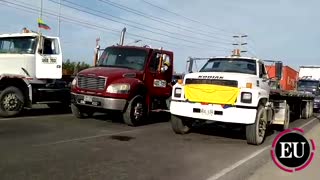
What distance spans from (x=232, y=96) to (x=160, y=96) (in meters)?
4.85

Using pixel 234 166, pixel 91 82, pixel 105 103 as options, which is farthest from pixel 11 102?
pixel 234 166

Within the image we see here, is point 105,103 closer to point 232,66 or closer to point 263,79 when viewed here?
point 232,66

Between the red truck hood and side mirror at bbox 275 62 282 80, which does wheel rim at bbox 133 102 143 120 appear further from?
side mirror at bbox 275 62 282 80

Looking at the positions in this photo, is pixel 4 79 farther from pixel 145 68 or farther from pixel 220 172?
pixel 220 172

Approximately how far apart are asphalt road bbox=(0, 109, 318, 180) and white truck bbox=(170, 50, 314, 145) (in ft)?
1.76

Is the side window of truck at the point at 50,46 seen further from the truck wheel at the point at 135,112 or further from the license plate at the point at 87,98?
the truck wheel at the point at 135,112

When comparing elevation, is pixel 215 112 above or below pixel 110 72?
below

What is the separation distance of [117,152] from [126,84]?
4.44 meters

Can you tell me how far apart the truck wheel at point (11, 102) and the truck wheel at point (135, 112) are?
327 centimetres

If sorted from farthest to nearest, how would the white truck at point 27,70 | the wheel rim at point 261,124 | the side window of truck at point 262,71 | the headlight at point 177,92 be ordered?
the white truck at point 27,70 → the side window of truck at point 262,71 → the headlight at point 177,92 → the wheel rim at point 261,124

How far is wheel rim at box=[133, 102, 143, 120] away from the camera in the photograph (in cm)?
1334

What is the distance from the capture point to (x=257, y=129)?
1078 cm

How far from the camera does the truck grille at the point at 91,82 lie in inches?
507

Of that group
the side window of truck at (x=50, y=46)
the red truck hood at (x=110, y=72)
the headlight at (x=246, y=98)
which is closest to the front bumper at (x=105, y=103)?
the red truck hood at (x=110, y=72)
